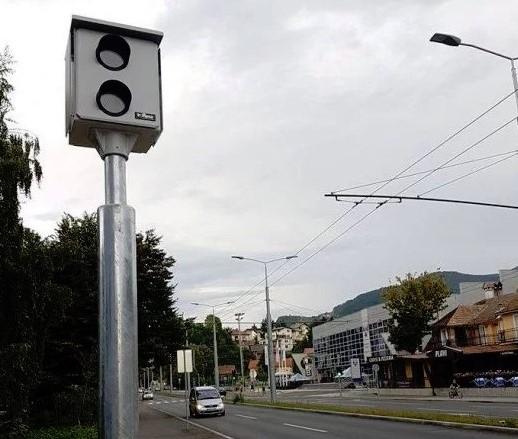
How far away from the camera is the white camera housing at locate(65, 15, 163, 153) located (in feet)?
8.41

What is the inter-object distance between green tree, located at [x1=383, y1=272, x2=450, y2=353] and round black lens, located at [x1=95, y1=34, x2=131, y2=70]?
172 ft

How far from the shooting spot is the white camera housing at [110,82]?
8.41 feet

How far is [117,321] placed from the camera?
2.31m

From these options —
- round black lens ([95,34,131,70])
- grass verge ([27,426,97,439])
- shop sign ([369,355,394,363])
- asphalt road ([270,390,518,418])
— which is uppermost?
round black lens ([95,34,131,70])

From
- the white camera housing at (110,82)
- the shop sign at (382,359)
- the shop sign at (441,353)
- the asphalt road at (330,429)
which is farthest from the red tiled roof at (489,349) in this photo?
the white camera housing at (110,82)

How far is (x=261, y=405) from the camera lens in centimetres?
3841

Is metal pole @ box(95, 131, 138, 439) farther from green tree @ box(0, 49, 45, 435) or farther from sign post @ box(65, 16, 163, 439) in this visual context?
green tree @ box(0, 49, 45, 435)

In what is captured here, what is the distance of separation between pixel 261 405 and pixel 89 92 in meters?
37.9

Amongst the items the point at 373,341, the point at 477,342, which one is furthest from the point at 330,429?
the point at 373,341

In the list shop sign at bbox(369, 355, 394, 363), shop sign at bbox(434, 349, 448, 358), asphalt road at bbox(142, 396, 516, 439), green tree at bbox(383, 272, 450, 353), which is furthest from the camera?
shop sign at bbox(369, 355, 394, 363)

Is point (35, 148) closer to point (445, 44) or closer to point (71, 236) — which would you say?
point (445, 44)

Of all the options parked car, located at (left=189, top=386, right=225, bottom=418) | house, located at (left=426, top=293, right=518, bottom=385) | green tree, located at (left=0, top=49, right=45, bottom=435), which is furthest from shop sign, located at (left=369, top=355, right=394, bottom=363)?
green tree, located at (left=0, top=49, right=45, bottom=435)

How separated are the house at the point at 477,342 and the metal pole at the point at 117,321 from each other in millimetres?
44083

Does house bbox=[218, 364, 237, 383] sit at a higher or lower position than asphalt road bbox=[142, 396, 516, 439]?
lower
